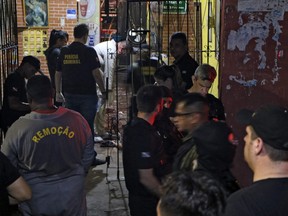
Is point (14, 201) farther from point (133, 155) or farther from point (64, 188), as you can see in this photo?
point (133, 155)

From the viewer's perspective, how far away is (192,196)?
189cm

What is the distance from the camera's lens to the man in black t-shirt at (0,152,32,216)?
3.38 meters

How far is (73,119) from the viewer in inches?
164

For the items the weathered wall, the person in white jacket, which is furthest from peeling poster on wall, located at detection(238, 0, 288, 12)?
the person in white jacket

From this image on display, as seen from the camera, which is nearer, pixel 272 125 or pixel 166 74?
pixel 272 125

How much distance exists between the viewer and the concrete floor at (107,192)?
618 centimetres

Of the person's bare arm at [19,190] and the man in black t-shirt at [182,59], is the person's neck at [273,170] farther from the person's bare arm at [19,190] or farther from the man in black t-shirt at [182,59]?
the man in black t-shirt at [182,59]

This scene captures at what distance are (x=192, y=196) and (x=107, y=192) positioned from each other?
504cm

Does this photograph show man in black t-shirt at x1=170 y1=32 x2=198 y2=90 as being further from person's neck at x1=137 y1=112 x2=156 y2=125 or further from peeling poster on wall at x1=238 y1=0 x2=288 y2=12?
person's neck at x1=137 y1=112 x2=156 y2=125

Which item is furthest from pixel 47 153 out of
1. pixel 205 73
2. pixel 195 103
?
pixel 205 73

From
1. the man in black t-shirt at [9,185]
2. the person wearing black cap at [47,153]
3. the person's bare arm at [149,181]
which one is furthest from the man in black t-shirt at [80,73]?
the man in black t-shirt at [9,185]

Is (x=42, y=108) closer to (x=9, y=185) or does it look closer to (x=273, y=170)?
(x=9, y=185)

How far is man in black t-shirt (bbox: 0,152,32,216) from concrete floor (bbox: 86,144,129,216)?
2619mm

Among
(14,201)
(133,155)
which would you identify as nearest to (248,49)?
(133,155)
